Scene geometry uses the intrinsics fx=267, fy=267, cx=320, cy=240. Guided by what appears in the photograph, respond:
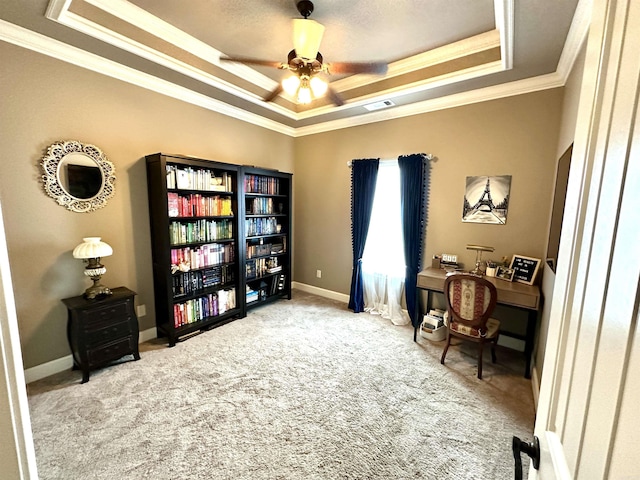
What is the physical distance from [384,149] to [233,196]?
2.09m

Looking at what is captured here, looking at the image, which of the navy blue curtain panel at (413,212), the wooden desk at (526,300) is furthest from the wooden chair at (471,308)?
the navy blue curtain panel at (413,212)

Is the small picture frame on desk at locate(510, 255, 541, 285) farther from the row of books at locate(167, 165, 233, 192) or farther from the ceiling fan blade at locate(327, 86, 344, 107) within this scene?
the row of books at locate(167, 165, 233, 192)

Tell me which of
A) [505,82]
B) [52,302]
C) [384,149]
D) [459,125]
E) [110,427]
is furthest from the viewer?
[384,149]

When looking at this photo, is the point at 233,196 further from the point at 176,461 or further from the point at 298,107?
the point at 176,461

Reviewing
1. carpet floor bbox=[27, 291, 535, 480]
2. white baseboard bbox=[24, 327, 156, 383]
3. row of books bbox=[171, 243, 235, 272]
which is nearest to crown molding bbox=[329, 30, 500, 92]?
row of books bbox=[171, 243, 235, 272]

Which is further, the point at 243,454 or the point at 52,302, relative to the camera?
the point at 52,302

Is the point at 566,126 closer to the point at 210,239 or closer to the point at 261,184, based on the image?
the point at 261,184

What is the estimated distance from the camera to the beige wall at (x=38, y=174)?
2.09 meters

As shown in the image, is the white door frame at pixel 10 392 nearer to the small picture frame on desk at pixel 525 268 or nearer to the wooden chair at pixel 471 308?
the wooden chair at pixel 471 308

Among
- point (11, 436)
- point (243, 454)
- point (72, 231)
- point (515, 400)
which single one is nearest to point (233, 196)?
point (72, 231)

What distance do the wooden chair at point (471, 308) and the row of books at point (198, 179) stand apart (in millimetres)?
2698

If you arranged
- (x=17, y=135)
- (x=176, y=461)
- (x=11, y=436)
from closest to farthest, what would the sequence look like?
(x=11, y=436) < (x=176, y=461) < (x=17, y=135)

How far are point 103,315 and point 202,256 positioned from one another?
42.1 inches

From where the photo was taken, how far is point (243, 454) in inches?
63.5
